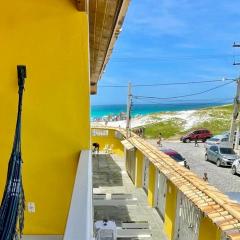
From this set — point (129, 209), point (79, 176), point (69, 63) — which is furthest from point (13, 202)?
point (129, 209)

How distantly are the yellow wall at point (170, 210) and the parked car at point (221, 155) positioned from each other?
1241cm

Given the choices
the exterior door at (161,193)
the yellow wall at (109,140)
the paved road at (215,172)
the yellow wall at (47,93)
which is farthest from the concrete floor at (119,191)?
the yellow wall at (47,93)

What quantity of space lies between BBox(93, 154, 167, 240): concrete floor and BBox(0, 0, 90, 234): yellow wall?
6.63 metres

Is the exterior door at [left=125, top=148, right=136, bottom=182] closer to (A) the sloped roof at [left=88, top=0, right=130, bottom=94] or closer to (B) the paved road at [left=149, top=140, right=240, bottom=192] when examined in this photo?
(B) the paved road at [left=149, top=140, right=240, bottom=192]

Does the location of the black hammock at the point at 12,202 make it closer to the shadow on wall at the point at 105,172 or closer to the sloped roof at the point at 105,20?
the sloped roof at the point at 105,20

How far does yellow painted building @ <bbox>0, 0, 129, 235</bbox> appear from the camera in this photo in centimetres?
456

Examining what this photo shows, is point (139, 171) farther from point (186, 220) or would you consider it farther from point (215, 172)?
point (186, 220)

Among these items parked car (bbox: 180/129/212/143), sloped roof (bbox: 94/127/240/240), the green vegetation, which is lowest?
the green vegetation

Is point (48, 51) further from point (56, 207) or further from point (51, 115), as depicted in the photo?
point (56, 207)

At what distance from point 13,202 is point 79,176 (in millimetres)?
596

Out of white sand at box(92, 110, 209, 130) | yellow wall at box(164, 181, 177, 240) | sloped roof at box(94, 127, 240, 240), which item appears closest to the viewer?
sloped roof at box(94, 127, 240, 240)

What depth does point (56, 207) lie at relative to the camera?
495 cm

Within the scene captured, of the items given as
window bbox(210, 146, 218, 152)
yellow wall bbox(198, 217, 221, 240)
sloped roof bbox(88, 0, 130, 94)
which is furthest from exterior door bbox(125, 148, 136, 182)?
sloped roof bbox(88, 0, 130, 94)

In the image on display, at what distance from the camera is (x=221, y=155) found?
2352 cm
